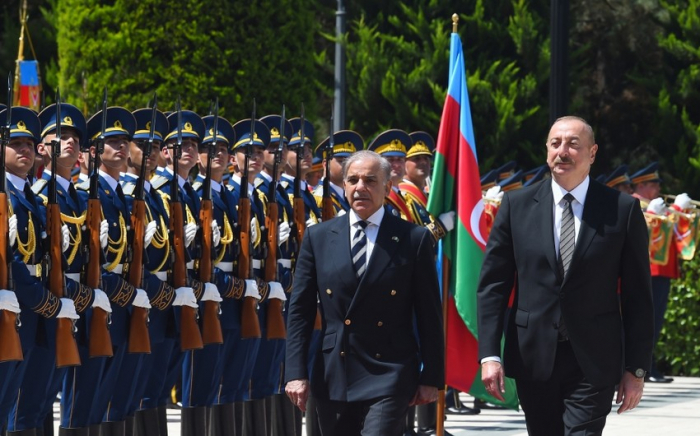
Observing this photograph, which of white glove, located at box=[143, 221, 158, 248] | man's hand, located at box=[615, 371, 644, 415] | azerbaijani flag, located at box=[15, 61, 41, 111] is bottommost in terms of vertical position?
man's hand, located at box=[615, 371, 644, 415]

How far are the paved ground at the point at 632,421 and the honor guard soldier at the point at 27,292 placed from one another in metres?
2.75

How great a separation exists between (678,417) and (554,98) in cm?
272

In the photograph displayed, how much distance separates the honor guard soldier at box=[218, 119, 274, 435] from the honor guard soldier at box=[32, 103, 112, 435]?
4.07 ft

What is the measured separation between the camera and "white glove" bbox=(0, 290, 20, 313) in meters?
6.50

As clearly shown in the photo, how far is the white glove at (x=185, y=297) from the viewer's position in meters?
8.00

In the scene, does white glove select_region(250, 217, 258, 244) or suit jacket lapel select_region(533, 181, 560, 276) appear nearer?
suit jacket lapel select_region(533, 181, 560, 276)

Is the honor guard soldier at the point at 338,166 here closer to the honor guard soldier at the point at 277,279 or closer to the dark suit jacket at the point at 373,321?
the honor guard soldier at the point at 277,279

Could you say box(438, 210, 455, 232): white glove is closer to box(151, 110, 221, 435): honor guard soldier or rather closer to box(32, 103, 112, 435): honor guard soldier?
box(151, 110, 221, 435): honor guard soldier

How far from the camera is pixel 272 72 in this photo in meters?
17.2

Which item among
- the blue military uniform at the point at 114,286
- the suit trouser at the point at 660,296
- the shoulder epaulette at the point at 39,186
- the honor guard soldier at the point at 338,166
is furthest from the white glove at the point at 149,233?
Result: the suit trouser at the point at 660,296

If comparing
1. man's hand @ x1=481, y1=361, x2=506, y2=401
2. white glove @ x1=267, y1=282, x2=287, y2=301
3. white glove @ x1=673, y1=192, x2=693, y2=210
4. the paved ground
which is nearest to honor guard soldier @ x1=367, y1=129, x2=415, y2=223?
white glove @ x1=267, y1=282, x2=287, y2=301

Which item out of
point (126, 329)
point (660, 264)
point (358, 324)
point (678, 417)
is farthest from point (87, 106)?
point (358, 324)

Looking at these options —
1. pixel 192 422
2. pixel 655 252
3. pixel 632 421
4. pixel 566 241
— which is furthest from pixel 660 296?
pixel 566 241

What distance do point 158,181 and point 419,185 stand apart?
2.49 meters
